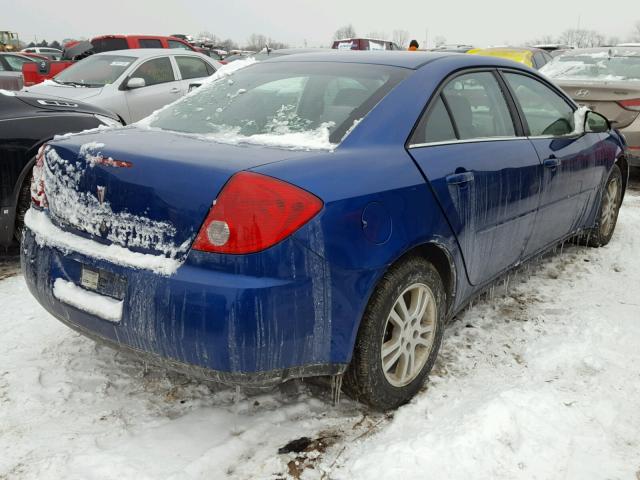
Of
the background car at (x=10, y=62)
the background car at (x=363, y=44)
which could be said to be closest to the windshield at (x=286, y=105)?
the background car at (x=10, y=62)

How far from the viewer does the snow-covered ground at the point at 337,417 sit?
2188 millimetres

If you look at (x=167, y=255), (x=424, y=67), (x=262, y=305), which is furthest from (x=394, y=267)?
(x=424, y=67)

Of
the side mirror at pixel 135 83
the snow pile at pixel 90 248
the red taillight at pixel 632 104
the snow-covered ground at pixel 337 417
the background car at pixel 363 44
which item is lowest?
the snow-covered ground at pixel 337 417

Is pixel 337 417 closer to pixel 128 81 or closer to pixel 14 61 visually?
pixel 128 81

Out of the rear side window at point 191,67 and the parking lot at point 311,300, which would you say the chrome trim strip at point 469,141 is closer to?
the parking lot at point 311,300

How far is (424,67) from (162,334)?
5.77 feet

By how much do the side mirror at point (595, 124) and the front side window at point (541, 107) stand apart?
0.17 m

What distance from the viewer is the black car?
4051 mm

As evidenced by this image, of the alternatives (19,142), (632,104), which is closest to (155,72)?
(19,142)

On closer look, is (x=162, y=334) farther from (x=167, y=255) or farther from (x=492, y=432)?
(x=492, y=432)

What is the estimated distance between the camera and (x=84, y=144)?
7.86 feet

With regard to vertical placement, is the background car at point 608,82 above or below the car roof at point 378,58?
below

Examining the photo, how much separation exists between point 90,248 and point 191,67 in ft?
26.2

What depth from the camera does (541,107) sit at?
3779 mm
